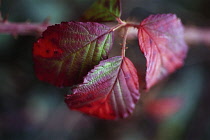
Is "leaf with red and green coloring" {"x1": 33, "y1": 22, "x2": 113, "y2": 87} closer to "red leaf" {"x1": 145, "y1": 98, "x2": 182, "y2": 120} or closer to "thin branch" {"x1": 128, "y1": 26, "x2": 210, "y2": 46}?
"thin branch" {"x1": 128, "y1": 26, "x2": 210, "y2": 46}

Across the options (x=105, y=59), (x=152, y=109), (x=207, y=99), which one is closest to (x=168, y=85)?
(x=152, y=109)

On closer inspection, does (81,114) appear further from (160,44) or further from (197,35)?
(160,44)

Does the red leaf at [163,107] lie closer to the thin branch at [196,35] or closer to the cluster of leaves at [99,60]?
the thin branch at [196,35]

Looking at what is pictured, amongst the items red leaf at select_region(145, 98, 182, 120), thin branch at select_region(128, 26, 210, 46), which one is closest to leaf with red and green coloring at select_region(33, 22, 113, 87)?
thin branch at select_region(128, 26, 210, 46)

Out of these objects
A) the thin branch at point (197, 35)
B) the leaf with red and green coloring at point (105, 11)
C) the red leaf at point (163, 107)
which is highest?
the leaf with red and green coloring at point (105, 11)

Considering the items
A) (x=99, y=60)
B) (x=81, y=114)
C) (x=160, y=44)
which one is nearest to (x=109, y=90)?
(x=99, y=60)

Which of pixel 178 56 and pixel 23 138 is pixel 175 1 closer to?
pixel 178 56

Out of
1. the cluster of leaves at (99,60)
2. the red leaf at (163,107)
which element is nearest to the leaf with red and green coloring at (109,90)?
the cluster of leaves at (99,60)

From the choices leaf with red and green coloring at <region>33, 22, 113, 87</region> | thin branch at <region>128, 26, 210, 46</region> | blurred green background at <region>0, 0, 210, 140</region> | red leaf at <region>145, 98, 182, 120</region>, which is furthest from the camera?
red leaf at <region>145, 98, 182, 120</region>
